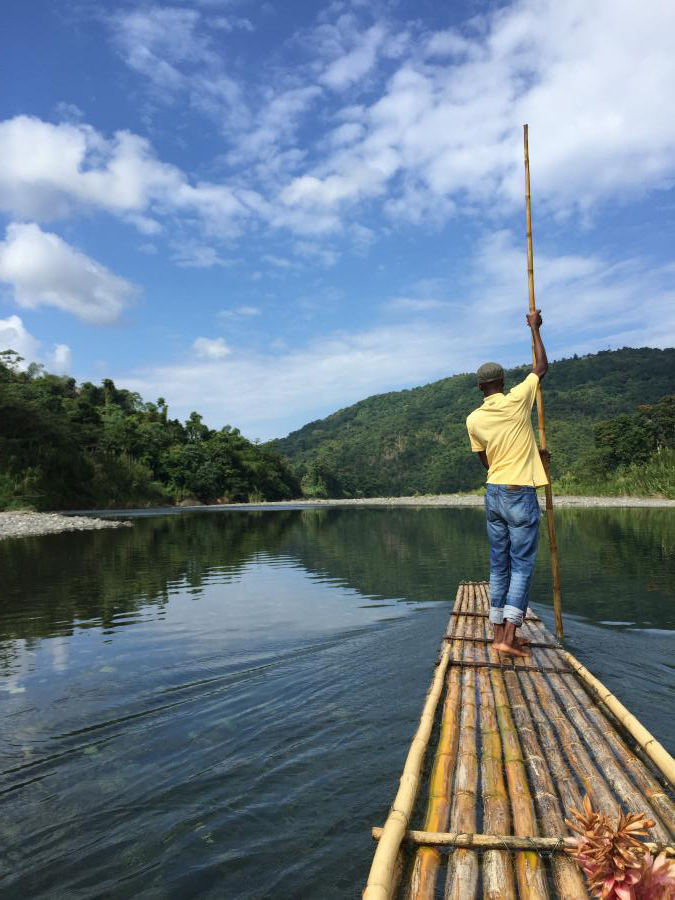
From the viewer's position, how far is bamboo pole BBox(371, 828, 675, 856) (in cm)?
246

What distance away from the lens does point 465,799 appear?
9.61ft

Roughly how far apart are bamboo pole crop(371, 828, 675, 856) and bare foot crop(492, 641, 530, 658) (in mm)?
2900

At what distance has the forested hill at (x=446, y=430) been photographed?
99.4 metres

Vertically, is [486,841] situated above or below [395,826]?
below

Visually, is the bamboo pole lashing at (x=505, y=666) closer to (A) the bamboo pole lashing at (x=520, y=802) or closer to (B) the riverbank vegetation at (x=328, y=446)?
(A) the bamboo pole lashing at (x=520, y=802)

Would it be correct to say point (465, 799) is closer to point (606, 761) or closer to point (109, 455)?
point (606, 761)

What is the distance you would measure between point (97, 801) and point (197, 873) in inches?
43.2

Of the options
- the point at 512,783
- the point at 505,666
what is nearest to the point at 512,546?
the point at 505,666

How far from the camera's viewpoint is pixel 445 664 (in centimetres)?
494

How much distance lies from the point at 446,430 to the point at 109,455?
81.7 meters

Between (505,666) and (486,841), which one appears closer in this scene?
(486,841)

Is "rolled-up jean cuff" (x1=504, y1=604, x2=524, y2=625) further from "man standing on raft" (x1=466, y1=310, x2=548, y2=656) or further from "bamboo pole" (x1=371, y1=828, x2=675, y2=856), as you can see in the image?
"bamboo pole" (x1=371, y1=828, x2=675, y2=856)

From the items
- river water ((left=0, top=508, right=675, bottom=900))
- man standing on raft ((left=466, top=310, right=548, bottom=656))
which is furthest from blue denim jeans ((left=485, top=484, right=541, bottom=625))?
river water ((left=0, top=508, right=675, bottom=900))

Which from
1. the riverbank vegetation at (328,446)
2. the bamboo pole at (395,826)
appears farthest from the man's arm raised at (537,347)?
the riverbank vegetation at (328,446)
